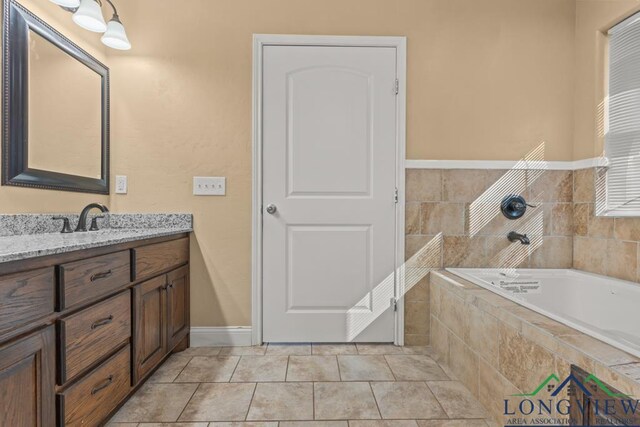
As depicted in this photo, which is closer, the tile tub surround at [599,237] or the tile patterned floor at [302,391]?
the tile patterned floor at [302,391]

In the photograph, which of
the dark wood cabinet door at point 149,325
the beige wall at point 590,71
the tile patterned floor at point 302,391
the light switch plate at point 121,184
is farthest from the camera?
the light switch plate at point 121,184

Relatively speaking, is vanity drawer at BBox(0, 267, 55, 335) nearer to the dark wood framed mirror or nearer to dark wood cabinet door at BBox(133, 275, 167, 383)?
dark wood cabinet door at BBox(133, 275, 167, 383)

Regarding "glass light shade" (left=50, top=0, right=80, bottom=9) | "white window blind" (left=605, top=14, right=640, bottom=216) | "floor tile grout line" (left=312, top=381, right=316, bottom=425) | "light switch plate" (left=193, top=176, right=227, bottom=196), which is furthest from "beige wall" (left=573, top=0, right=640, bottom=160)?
"glass light shade" (left=50, top=0, right=80, bottom=9)

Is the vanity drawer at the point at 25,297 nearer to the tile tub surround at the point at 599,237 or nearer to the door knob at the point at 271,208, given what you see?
the door knob at the point at 271,208

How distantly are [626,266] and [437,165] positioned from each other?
1180 millimetres

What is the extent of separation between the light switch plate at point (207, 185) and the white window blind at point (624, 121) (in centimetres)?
238

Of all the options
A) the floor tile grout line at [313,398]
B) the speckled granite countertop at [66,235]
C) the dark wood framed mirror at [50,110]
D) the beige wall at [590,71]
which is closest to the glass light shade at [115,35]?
the dark wood framed mirror at [50,110]

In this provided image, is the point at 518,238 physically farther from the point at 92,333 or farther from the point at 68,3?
the point at 68,3

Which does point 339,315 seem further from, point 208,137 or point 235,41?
point 235,41

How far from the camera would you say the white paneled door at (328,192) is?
2268 mm

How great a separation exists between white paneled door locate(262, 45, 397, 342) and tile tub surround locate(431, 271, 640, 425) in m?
0.45

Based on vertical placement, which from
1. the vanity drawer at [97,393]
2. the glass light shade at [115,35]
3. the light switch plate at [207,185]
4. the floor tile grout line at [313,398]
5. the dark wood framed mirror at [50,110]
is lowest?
the floor tile grout line at [313,398]

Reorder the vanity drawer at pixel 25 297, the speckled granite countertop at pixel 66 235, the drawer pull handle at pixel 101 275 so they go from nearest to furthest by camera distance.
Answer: the vanity drawer at pixel 25 297, the speckled granite countertop at pixel 66 235, the drawer pull handle at pixel 101 275

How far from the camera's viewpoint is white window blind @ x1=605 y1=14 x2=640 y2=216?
1.93 meters
